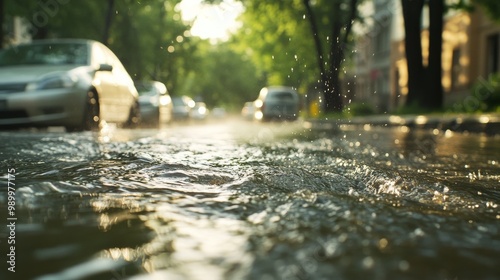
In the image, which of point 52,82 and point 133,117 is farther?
point 133,117

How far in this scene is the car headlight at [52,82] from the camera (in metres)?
8.01

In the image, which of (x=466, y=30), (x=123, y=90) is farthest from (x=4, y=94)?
(x=466, y=30)

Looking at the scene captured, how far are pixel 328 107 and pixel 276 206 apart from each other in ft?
93.7

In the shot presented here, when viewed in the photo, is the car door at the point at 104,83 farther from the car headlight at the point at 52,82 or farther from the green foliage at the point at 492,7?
the green foliage at the point at 492,7

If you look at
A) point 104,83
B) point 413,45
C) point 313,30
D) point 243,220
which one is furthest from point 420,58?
point 243,220

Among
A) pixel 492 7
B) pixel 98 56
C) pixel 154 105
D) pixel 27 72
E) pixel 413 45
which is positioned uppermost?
pixel 492 7

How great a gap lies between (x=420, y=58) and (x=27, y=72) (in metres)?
12.4

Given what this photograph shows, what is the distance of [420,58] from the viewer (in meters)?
18.0

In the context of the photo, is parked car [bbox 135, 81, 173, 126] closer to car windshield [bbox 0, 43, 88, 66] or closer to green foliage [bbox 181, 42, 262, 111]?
car windshield [bbox 0, 43, 88, 66]

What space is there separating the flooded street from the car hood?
4003mm

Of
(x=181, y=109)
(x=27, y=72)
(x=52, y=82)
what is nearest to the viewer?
(x=52, y=82)

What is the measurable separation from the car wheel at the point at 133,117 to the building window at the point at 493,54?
1735cm

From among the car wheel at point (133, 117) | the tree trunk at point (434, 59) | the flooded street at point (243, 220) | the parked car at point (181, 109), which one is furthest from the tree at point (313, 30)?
the flooded street at point (243, 220)

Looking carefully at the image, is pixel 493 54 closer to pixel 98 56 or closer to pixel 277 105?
pixel 277 105
